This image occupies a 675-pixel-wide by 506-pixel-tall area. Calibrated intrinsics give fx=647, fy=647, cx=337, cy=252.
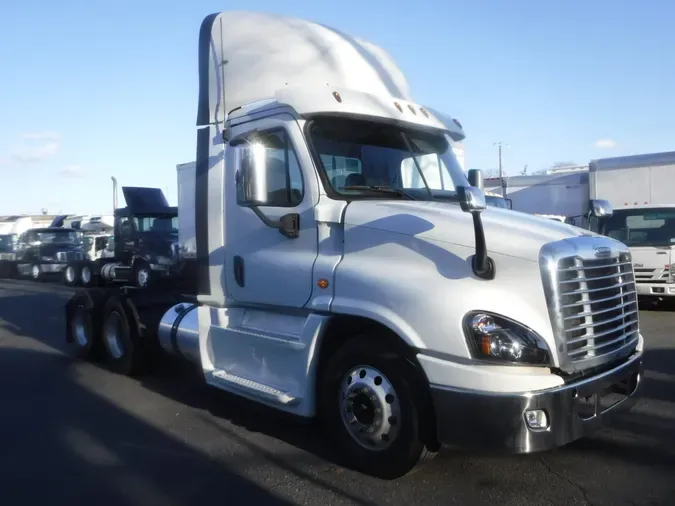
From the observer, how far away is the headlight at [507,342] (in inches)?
155

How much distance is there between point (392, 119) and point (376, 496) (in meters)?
2.95

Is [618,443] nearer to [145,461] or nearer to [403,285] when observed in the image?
[403,285]

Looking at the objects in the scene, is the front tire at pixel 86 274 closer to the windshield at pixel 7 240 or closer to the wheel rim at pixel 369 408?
the windshield at pixel 7 240

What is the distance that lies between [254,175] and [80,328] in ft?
17.0

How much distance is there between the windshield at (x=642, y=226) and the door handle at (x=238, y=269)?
948 cm

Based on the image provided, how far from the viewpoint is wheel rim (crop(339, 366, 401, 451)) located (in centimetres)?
441

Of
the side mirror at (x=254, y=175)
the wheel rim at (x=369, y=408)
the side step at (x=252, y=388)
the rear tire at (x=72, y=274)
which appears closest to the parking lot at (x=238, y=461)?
the wheel rim at (x=369, y=408)

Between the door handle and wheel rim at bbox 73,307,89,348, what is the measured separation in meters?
3.94

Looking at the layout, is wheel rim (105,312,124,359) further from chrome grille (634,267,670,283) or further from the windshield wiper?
chrome grille (634,267,670,283)

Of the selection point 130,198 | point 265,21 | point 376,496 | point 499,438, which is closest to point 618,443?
point 499,438

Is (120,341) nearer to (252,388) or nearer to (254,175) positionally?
(252,388)

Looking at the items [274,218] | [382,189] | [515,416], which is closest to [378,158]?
[382,189]

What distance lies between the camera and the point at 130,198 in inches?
720

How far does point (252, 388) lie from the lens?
17.6ft
